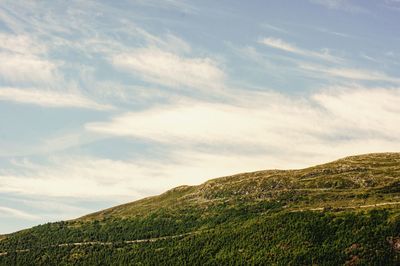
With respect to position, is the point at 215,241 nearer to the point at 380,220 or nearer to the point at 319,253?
the point at 319,253

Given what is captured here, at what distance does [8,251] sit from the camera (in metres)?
180

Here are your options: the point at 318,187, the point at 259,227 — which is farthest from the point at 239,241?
the point at 318,187

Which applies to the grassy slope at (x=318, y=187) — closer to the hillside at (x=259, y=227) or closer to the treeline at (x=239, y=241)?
the hillside at (x=259, y=227)

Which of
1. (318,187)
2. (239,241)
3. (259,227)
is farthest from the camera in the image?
(318,187)

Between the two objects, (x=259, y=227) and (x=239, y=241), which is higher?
(x=259, y=227)

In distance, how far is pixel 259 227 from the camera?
128 meters

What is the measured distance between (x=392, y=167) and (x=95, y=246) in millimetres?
105656

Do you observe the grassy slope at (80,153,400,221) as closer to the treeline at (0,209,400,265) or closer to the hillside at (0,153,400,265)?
the hillside at (0,153,400,265)

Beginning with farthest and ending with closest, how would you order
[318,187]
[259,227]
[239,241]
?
[318,187], [259,227], [239,241]

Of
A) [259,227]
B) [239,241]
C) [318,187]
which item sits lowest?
[239,241]

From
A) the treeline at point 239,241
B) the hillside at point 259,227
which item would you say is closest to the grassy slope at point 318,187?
the hillside at point 259,227

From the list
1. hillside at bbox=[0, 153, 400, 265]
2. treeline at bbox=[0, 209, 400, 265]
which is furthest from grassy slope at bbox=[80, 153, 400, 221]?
treeline at bbox=[0, 209, 400, 265]

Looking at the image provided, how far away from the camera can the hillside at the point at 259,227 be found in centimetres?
10612

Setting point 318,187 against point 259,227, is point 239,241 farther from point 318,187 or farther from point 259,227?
point 318,187
